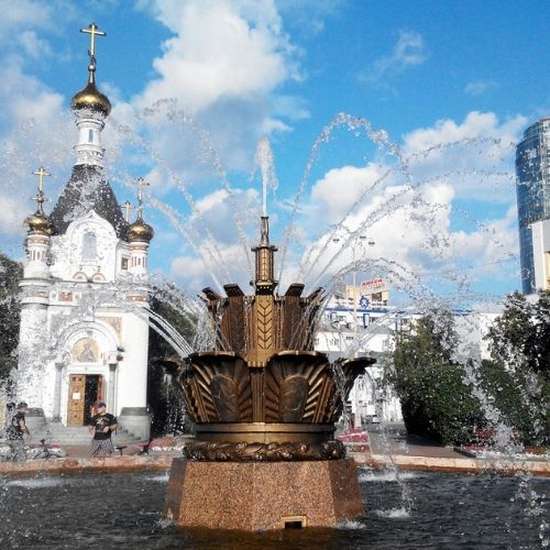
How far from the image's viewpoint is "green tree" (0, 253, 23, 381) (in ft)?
107

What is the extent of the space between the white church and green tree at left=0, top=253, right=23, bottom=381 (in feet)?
3.94

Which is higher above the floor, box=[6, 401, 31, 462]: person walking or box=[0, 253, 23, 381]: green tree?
box=[0, 253, 23, 381]: green tree

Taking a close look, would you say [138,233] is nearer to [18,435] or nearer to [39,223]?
[39,223]

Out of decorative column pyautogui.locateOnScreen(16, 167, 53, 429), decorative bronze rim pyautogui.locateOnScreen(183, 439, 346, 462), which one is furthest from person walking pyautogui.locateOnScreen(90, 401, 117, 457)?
decorative column pyautogui.locateOnScreen(16, 167, 53, 429)

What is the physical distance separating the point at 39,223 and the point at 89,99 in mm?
7786

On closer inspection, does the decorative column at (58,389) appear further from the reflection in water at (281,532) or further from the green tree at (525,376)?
the reflection in water at (281,532)

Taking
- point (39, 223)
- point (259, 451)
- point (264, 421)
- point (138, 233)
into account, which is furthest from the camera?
point (138, 233)

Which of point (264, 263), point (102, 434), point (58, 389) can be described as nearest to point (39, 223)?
point (58, 389)

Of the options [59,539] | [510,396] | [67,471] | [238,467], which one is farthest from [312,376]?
[510,396]

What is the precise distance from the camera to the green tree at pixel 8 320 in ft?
107

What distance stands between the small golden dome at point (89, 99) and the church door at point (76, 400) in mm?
14181

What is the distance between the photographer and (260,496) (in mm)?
6758

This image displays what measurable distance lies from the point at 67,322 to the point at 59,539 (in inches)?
1008

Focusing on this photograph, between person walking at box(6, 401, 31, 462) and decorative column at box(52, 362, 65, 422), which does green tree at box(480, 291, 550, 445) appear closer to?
person walking at box(6, 401, 31, 462)
